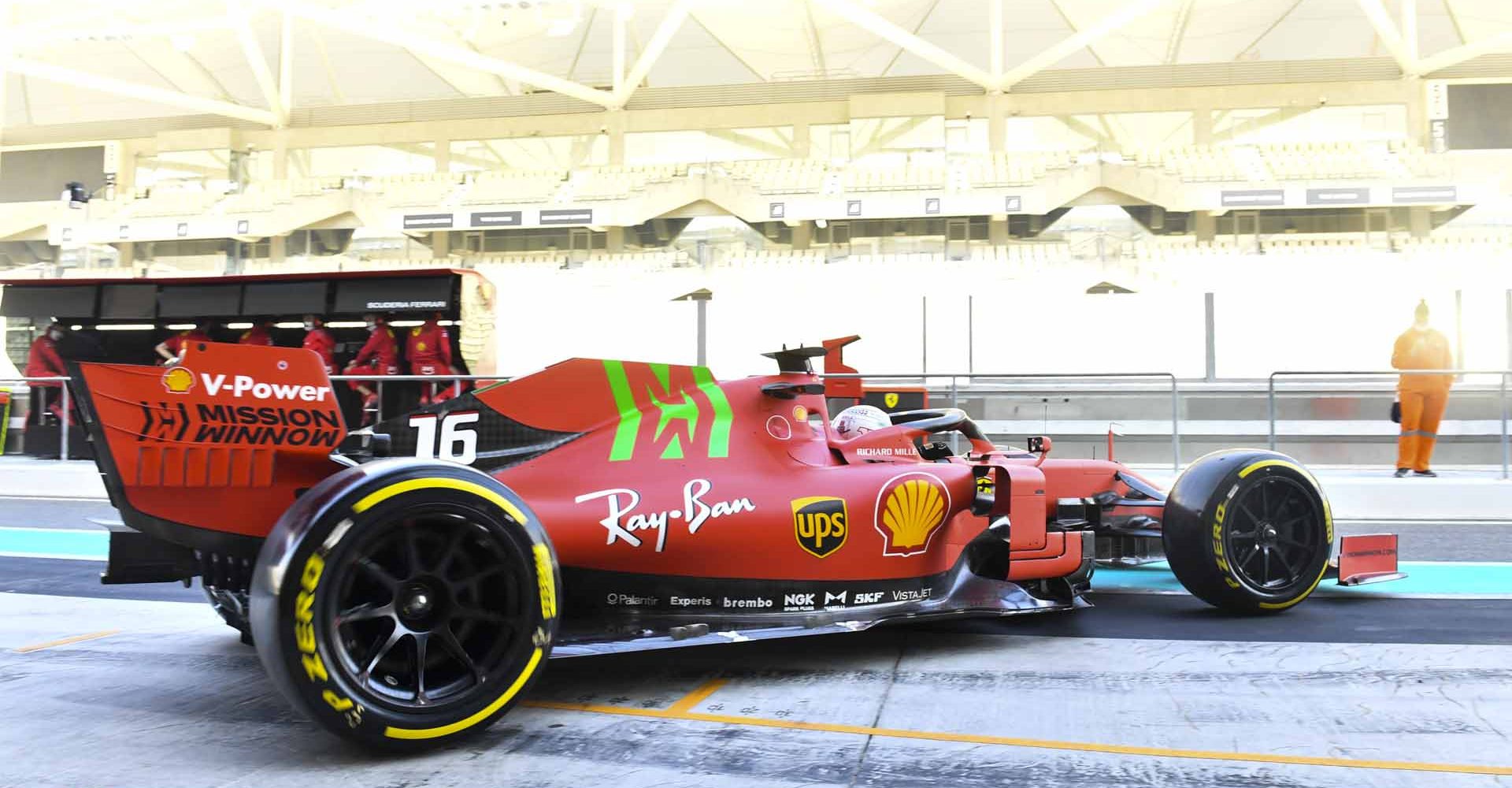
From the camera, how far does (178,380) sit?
3480 millimetres

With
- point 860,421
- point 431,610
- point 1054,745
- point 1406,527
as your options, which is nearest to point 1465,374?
point 1406,527

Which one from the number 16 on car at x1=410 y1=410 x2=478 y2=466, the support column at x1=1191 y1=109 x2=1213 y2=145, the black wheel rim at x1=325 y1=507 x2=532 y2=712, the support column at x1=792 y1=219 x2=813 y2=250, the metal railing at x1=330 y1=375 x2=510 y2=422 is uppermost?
the support column at x1=1191 y1=109 x2=1213 y2=145

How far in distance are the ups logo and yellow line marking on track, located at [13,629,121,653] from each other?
3.44m

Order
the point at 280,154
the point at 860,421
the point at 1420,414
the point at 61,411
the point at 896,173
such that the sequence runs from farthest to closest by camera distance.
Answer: the point at 280,154 → the point at 896,173 → the point at 61,411 → the point at 1420,414 → the point at 860,421

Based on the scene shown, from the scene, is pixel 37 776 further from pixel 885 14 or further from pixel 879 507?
pixel 885 14

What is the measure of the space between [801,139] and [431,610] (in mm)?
26017

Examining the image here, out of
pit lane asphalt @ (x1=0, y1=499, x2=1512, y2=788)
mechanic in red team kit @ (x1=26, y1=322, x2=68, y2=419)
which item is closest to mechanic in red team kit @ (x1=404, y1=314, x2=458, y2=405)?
mechanic in red team kit @ (x1=26, y1=322, x2=68, y2=419)

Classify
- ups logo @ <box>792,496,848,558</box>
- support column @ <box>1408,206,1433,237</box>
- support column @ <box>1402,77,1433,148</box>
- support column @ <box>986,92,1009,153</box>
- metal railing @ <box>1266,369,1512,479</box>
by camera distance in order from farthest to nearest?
1. support column @ <box>986,92,1009,153</box>
2. support column @ <box>1402,77,1433,148</box>
3. support column @ <box>1408,206,1433,237</box>
4. metal railing @ <box>1266,369,1512,479</box>
5. ups logo @ <box>792,496,848,558</box>

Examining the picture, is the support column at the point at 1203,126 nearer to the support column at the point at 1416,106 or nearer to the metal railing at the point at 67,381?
the support column at the point at 1416,106

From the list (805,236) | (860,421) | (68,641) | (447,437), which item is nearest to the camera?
(447,437)

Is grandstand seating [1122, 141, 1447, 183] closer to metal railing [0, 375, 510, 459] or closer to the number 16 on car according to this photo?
metal railing [0, 375, 510, 459]

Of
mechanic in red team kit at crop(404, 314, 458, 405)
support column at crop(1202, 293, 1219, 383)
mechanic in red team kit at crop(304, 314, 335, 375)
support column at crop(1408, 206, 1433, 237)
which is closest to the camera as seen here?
mechanic in red team kit at crop(404, 314, 458, 405)

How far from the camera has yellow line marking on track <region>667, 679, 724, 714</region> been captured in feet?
12.3

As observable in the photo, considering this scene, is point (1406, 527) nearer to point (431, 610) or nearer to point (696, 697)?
point (696, 697)
